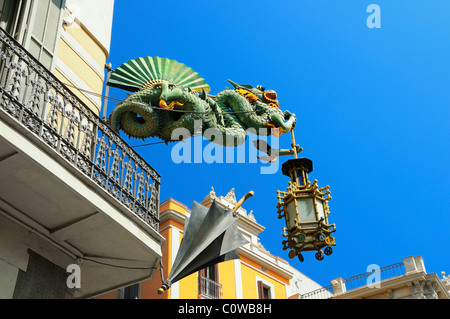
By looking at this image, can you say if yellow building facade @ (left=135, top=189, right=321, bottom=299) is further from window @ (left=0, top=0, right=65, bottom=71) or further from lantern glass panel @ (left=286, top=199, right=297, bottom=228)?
window @ (left=0, top=0, right=65, bottom=71)

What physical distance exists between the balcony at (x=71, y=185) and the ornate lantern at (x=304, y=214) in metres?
1.82

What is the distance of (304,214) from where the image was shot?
316 inches

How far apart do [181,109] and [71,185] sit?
3460mm

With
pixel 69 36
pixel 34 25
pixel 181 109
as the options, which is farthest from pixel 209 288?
pixel 34 25

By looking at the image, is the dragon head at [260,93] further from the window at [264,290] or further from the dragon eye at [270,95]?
the window at [264,290]

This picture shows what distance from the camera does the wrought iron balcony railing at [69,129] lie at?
5789 mm

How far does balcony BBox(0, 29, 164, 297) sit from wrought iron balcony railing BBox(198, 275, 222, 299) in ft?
37.9

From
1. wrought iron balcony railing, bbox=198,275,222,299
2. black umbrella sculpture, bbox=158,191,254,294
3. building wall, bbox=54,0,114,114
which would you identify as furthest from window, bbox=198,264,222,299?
black umbrella sculpture, bbox=158,191,254,294

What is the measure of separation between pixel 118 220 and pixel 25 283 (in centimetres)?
113

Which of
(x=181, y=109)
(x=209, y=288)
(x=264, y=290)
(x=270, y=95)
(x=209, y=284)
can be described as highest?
(x=264, y=290)

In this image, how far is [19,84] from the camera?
19.2 feet

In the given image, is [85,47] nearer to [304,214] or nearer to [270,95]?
[270,95]
